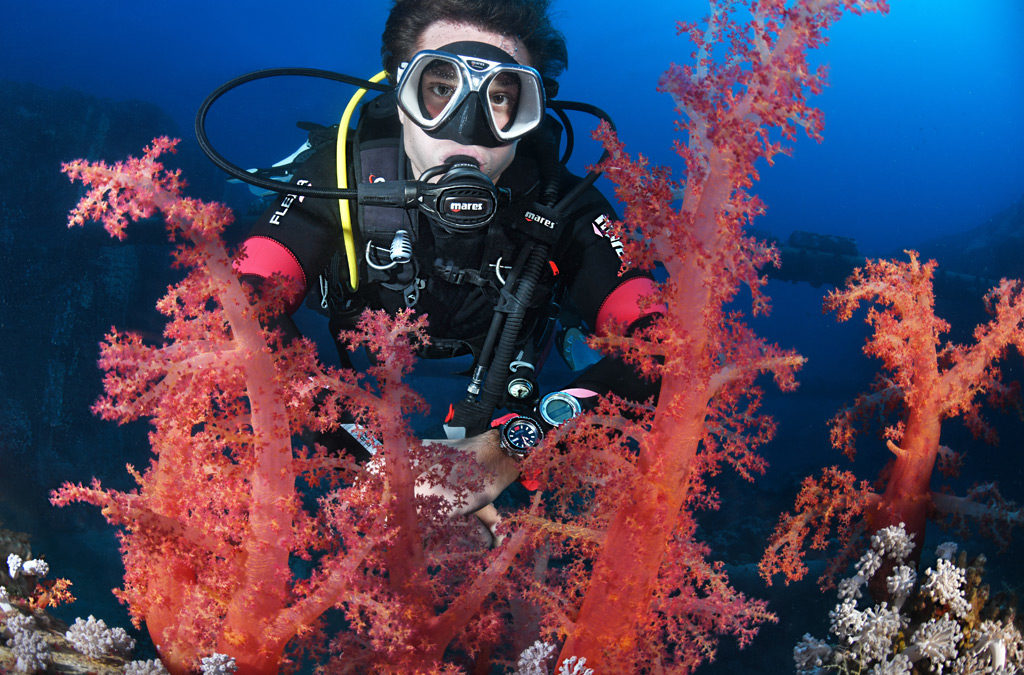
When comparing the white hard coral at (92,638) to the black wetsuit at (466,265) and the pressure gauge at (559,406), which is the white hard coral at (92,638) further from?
the pressure gauge at (559,406)

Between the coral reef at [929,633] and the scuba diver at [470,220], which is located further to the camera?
the scuba diver at [470,220]

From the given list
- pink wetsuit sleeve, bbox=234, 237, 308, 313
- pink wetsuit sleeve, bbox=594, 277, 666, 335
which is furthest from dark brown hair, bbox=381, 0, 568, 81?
pink wetsuit sleeve, bbox=594, 277, 666, 335

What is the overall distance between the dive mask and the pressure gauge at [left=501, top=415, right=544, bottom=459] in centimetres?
130

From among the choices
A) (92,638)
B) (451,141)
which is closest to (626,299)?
(451,141)

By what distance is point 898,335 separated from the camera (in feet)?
8.11

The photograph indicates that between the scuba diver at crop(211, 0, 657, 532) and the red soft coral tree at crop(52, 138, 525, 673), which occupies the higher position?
the scuba diver at crop(211, 0, 657, 532)

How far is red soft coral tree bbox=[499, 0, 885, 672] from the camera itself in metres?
1.33

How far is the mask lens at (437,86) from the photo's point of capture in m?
2.57

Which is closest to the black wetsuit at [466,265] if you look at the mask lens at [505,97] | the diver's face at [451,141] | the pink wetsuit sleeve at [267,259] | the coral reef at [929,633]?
the pink wetsuit sleeve at [267,259]

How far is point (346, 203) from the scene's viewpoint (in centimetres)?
267

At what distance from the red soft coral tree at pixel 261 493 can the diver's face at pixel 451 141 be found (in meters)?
1.30

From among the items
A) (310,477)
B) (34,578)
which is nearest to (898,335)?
(310,477)

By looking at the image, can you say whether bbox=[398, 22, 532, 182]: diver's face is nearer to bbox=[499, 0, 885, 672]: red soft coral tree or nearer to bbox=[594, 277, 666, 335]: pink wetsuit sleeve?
bbox=[594, 277, 666, 335]: pink wetsuit sleeve

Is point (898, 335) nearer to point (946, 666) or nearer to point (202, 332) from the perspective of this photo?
point (946, 666)
